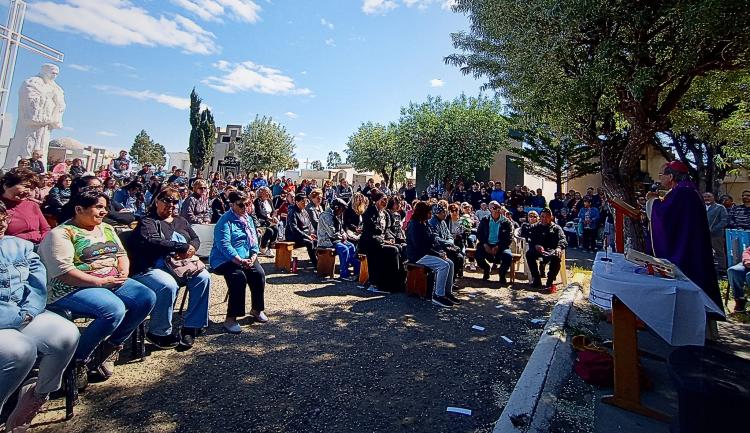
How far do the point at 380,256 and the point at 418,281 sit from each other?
2.78 feet

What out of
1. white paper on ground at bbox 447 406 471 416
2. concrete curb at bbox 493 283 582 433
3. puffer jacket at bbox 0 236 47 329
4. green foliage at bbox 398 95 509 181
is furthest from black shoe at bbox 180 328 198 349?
green foliage at bbox 398 95 509 181

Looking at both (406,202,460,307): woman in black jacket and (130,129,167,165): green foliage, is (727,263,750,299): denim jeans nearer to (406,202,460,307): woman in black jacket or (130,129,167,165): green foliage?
(406,202,460,307): woman in black jacket

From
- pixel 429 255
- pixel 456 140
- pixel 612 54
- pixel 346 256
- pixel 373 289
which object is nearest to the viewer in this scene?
pixel 612 54

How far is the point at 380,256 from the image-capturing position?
6.93m

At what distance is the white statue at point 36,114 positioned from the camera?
14805mm

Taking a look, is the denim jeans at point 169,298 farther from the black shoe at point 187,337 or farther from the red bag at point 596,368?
the red bag at point 596,368

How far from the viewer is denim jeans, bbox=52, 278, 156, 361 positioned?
3.02 meters

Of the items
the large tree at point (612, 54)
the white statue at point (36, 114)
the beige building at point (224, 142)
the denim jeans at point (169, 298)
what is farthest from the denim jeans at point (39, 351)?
the beige building at point (224, 142)

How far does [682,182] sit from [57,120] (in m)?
20.3

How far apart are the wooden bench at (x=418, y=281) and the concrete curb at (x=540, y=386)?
6.86ft

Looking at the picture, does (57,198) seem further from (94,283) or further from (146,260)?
(94,283)

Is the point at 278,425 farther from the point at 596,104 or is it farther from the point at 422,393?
the point at 596,104

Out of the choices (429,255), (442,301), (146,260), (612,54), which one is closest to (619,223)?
(612,54)

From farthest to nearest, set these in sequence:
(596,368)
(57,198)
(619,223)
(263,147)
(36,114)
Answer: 1. (263,147)
2. (36,114)
3. (57,198)
4. (619,223)
5. (596,368)
